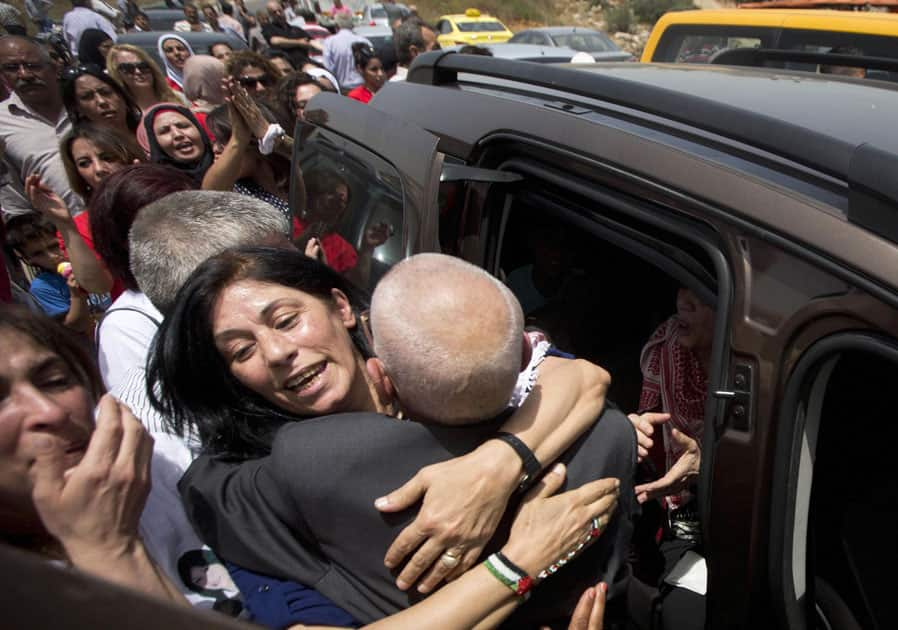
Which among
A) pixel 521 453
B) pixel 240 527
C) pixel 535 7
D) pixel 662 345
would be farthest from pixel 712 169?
pixel 535 7

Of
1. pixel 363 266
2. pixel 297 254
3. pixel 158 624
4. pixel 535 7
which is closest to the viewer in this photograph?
pixel 158 624

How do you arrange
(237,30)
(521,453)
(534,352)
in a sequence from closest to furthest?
1. (521,453)
2. (534,352)
3. (237,30)

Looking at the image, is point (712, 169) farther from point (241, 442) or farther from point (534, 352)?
point (241, 442)

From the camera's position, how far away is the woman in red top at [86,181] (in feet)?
8.88

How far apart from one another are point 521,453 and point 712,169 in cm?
66

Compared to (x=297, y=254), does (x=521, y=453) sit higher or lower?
lower

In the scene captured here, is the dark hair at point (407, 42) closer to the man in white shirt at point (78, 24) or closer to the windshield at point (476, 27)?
the man in white shirt at point (78, 24)

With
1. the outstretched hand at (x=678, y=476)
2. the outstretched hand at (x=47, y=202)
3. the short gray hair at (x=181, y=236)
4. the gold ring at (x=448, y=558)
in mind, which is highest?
the short gray hair at (x=181, y=236)

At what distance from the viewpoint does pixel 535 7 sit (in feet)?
106

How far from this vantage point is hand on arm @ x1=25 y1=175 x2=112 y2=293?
8.78 ft

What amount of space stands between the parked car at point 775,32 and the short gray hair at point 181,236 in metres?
3.26

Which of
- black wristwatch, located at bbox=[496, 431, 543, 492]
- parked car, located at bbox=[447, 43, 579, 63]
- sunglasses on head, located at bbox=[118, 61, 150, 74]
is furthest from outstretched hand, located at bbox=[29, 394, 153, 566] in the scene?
parked car, located at bbox=[447, 43, 579, 63]

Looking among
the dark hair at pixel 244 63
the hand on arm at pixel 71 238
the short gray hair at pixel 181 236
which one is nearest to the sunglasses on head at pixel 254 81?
the dark hair at pixel 244 63

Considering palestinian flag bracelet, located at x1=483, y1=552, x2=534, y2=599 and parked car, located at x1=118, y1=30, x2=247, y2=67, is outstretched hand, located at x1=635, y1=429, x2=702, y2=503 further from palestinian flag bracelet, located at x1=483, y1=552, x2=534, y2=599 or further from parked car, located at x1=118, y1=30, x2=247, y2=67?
parked car, located at x1=118, y1=30, x2=247, y2=67
